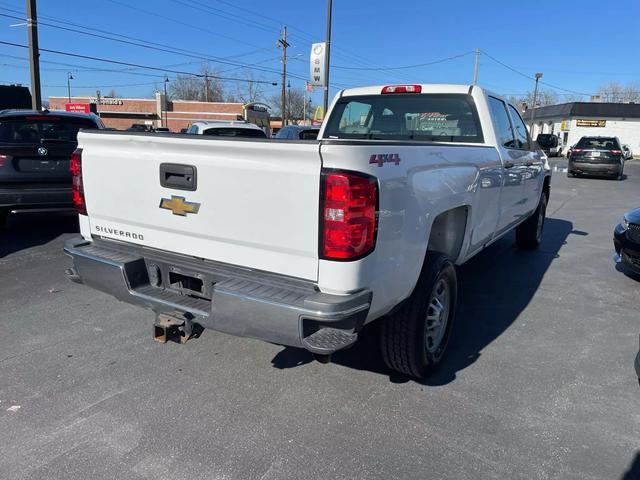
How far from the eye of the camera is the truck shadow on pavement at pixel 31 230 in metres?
6.65

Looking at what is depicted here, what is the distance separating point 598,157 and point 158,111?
60322mm

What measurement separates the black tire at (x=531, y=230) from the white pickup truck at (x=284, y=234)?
3.56 meters

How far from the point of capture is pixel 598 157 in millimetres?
20141

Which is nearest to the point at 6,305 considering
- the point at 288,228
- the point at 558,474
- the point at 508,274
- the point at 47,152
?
the point at 47,152

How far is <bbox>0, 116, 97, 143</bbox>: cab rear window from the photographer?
6539 mm

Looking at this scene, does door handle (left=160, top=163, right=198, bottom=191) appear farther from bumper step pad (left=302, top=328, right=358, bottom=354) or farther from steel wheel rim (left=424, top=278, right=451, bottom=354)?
steel wheel rim (left=424, top=278, right=451, bottom=354)

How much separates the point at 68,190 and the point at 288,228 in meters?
5.26

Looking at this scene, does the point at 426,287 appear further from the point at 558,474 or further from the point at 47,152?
the point at 47,152

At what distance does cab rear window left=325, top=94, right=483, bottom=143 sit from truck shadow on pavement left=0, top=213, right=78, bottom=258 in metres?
4.51

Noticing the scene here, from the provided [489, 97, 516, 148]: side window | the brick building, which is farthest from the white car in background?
the brick building

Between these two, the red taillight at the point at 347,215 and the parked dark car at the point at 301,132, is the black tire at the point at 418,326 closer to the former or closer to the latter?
the red taillight at the point at 347,215

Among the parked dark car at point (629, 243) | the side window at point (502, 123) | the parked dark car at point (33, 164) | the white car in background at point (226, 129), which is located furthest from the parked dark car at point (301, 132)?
the parked dark car at point (629, 243)

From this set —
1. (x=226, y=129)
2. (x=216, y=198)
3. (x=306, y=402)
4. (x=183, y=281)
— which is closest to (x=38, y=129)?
(x=226, y=129)

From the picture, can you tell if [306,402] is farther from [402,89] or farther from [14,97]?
[14,97]
